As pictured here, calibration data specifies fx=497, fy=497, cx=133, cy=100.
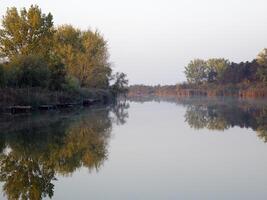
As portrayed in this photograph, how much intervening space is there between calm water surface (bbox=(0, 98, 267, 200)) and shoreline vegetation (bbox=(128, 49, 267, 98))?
57.6 metres

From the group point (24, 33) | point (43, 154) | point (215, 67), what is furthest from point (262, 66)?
point (43, 154)

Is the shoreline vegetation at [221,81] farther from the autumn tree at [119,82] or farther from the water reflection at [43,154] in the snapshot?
the water reflection at [43,154]

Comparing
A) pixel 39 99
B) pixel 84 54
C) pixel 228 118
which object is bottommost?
pixel 228 118

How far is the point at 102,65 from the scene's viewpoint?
194 feet

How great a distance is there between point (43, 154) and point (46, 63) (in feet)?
93.3

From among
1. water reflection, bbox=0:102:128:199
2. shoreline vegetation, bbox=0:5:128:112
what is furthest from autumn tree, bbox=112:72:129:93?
water reflection, bbox=0:102:128:199

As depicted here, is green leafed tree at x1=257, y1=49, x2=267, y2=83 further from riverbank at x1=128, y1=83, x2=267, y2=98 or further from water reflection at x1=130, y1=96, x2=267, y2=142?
water reflection at x1=130, y1=96, x2=267, y2=142

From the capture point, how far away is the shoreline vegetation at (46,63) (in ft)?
122

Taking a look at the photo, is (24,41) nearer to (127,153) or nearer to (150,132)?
(150,132)

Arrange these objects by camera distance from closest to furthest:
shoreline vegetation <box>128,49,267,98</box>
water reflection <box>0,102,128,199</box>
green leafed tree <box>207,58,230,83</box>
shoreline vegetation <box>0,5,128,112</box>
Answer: water reflection <box>0,102,128,199</box>
shoreline vegetation <box>0,5,128,112</box>
shoreline vegetation <box>128,49,267,98</box>
green leafed tree <box>207,58,230,83</box>

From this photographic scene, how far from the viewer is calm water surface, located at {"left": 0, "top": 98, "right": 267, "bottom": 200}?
9.55 m

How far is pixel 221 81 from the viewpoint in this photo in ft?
333

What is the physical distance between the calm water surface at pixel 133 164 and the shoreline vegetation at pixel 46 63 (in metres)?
16.2

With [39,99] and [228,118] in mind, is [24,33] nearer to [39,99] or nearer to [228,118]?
[39,99]
